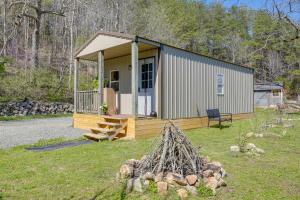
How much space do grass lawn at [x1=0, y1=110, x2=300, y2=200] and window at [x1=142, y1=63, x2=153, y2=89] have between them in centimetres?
326

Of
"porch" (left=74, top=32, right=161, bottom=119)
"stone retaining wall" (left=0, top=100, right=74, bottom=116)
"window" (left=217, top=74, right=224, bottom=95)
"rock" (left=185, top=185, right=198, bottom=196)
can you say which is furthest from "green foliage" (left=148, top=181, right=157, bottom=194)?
"stone retaining wall" (left=0, top=100, right=74, bottom=116)

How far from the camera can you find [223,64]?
513 inches

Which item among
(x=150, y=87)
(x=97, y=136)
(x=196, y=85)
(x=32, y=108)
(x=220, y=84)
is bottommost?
(x=97, y=136)

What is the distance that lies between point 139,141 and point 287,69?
4077cm

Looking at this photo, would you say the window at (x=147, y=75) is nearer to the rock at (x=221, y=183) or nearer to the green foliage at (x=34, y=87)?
the rock at (x=221, y=183)

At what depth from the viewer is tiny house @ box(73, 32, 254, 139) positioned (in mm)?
9312

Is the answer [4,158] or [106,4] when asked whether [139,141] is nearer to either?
[4,158]

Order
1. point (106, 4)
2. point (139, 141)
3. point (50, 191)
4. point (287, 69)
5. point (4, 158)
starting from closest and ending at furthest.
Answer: point (50, 191) < point (4, 158) < point (139, 141) < point (106, 4) < point (287, 69)

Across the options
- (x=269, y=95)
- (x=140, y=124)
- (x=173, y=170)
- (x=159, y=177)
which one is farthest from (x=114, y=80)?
(x=269, y=95)

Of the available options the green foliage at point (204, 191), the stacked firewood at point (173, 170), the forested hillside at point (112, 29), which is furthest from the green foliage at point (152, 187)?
the forested hillside at point (112, 29)

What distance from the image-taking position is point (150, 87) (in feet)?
34.9

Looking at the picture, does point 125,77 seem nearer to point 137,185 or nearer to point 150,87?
point 150,87

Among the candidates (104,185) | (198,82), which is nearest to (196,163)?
(104,185)

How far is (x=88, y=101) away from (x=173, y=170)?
7.79m
